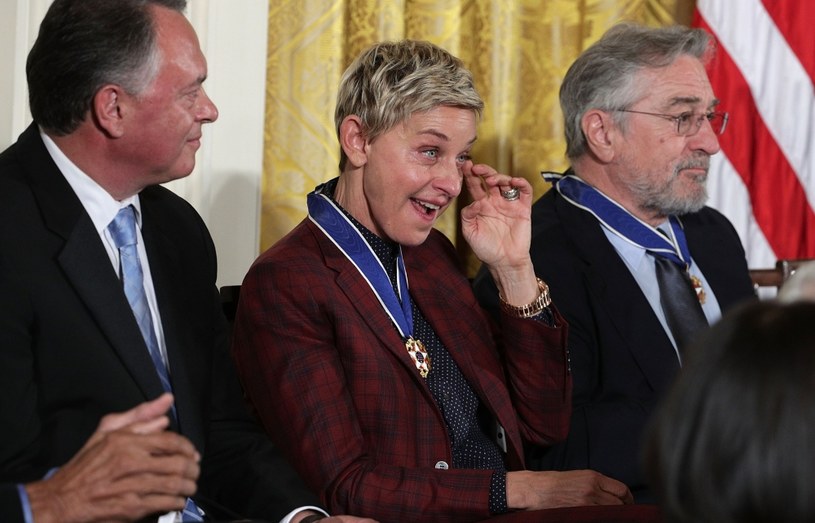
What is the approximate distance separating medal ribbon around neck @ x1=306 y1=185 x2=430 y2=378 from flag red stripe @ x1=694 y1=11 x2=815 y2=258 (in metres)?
1.68

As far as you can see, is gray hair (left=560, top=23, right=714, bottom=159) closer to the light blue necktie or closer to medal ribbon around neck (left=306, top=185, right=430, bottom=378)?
medal ribbon around neck (left=306, top=185, right=430, bottom=378)

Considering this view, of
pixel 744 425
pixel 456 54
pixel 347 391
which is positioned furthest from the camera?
pixel 456 54

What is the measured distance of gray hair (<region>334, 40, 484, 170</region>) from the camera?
8.50ft

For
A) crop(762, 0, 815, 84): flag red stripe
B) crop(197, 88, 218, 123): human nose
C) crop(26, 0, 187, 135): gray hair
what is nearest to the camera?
crop(26, 0, 187, 135): gray hair

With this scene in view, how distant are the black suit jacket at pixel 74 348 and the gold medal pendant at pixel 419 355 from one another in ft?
1.38

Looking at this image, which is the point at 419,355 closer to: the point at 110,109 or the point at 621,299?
the point at 621,299

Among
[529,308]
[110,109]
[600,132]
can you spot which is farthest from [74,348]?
[600,132]

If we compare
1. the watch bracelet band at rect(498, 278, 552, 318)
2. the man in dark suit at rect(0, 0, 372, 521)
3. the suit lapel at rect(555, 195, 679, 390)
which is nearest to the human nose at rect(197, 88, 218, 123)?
the man in dark suit at rect(0, 0, 372, 521)

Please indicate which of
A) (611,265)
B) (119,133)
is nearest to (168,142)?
(119,133)

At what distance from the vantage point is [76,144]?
2143 millimetres

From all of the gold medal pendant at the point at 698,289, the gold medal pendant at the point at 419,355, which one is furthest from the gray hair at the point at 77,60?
the gold medal pendant at the point at 698,289

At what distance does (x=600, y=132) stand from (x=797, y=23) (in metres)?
0.96

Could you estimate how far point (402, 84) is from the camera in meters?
2.59

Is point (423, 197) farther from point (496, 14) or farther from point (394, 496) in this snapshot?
point (496, 14)
